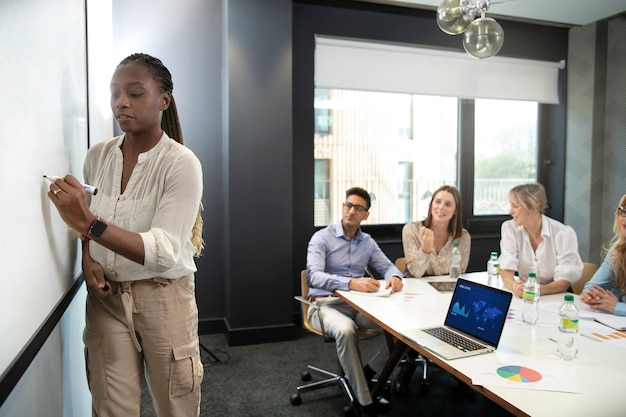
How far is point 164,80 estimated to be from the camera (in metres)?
1.49

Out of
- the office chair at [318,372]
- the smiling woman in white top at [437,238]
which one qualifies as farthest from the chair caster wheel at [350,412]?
the smiling woman in white top at [437,238]

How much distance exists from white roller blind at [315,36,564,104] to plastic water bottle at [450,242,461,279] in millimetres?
1959

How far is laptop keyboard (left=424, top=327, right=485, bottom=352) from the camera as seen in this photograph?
1874 millimetres

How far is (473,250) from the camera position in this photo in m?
5.12

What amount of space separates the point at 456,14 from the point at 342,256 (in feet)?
5.52

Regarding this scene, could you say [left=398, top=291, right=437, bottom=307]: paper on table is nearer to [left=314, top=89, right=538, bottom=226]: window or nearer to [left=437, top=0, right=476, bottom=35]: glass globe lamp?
[left=437, top=0, right=476, bottom=35]: glass globe lamp

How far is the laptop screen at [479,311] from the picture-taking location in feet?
6.20

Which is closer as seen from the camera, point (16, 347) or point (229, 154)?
point (16, 347)

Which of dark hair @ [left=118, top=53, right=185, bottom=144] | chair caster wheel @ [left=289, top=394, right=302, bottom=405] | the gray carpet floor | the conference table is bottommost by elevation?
the gray carpet floor

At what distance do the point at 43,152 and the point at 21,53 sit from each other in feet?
0.92

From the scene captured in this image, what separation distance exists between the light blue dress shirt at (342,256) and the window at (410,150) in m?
1.31

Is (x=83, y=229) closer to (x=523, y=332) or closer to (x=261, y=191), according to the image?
(x=523, y=332)

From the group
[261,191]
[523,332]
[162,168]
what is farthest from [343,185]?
[162,168]

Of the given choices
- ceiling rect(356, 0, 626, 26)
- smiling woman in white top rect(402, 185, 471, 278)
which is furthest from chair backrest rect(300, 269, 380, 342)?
ceiling rect(356, 0, 626, 26)
